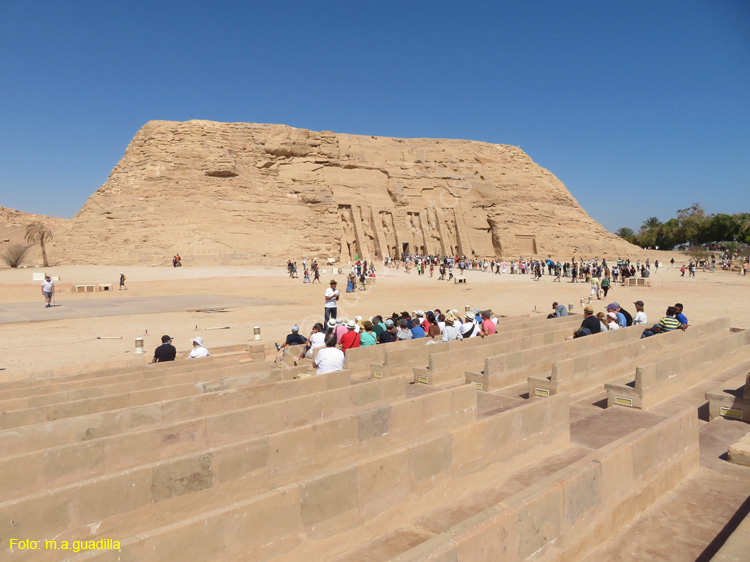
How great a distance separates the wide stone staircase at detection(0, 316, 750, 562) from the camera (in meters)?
2.84

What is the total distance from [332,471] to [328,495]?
0.51 feet

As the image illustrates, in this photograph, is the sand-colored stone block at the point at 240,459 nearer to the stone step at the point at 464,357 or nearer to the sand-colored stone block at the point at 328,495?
the sand-colored stone block at the point at 328,495

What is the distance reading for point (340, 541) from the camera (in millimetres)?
3297

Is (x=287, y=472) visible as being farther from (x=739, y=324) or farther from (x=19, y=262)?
(x=19, y=262)

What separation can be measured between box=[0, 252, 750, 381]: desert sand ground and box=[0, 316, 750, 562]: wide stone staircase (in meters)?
5.16

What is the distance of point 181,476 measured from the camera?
3439mm

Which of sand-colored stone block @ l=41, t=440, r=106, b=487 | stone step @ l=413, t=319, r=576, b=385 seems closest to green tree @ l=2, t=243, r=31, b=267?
stone step @ l=413, t=319, r=576, b=385

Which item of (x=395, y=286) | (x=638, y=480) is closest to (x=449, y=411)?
(x=638, y=480)

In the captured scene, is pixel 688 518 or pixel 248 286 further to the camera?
Answer: pixel 248 286

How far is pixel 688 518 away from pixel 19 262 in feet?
167

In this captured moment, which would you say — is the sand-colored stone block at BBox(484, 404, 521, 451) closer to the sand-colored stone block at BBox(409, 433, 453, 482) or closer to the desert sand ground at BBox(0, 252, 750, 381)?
the sand-colored stone block at BBox(409, 433, 453, 482)

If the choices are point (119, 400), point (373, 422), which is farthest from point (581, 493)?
point (119, 400)

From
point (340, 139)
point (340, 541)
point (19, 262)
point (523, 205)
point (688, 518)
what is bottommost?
point (688, 518)

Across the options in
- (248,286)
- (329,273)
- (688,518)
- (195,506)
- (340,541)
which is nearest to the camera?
(340,541)
